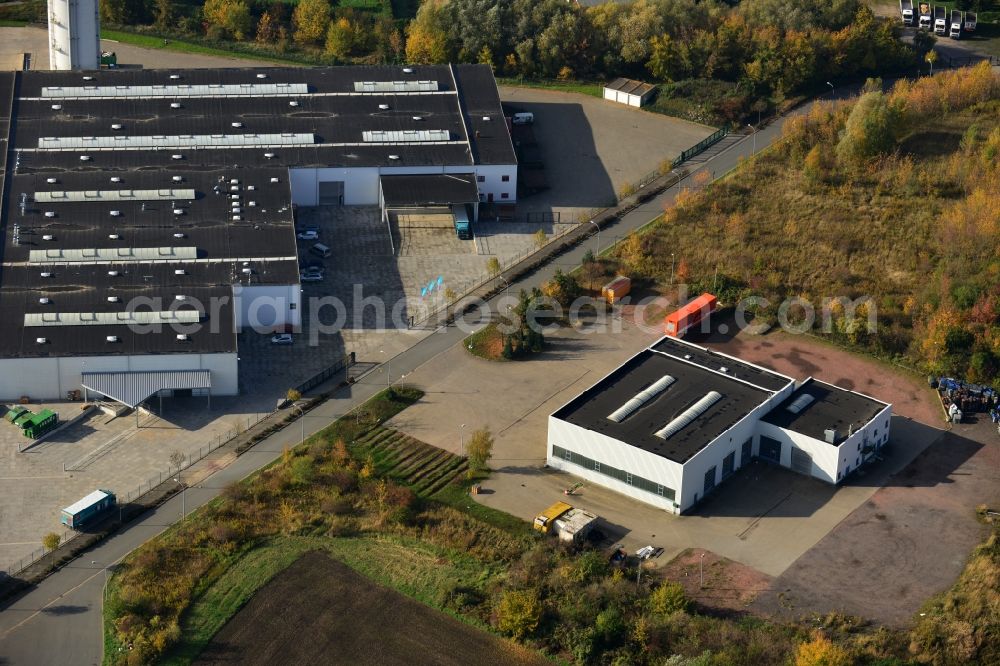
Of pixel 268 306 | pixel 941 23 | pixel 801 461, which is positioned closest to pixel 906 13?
pixel 941 23

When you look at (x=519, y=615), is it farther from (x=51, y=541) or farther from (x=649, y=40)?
(x=649, y=40)

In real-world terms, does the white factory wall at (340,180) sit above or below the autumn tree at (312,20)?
below

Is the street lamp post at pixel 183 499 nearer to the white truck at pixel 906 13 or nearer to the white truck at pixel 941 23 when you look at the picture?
the white truck at pixel 941 23

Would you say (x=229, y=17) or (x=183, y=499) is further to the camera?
(x=229, y=17)

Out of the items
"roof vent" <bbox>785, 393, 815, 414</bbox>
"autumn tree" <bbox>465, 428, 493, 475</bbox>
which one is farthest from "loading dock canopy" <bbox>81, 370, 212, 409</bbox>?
"roof vent" <bbox>785, 393, 815, 414</bbox>

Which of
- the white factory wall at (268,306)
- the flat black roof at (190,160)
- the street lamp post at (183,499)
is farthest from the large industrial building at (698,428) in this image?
the flat black roof at (190,160)

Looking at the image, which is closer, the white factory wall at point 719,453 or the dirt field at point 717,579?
the dirt field at point 717,579

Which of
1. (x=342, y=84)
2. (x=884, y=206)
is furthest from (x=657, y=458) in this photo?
(x=342, y=84)
